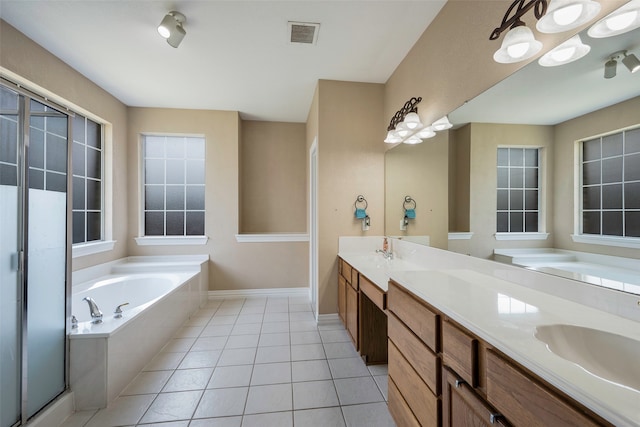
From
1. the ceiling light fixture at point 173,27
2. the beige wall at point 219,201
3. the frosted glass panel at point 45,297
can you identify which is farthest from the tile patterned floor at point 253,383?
the ceiling light fixture at point 173,27

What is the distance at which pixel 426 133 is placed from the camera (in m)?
2.08

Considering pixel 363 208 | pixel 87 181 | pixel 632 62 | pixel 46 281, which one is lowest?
pixel 46 281

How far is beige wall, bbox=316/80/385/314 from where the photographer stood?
2.80m

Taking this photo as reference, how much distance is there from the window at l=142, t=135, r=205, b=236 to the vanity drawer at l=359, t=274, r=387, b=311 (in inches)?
106

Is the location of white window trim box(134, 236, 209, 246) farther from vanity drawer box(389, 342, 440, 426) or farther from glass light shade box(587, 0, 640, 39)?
glass light shade box(587, 0, 640, 39)

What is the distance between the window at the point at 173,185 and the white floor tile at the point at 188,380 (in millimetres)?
2094

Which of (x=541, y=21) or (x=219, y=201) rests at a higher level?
(x=541, y=21)

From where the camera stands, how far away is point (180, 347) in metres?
2.38

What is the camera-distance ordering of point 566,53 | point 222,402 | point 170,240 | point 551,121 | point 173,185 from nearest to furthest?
point 566,53 → point 551,121 → point 222,402 → point 170,240 → point 173,185

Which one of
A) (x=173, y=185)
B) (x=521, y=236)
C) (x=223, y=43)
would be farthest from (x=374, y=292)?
(x=173, y=185)

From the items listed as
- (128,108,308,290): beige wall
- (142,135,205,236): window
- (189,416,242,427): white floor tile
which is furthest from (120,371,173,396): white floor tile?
(142,135,205,236): window

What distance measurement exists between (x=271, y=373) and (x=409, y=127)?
7.35ft

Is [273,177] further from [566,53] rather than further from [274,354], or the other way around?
[566,53]

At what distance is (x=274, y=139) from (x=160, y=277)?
2491 mm
